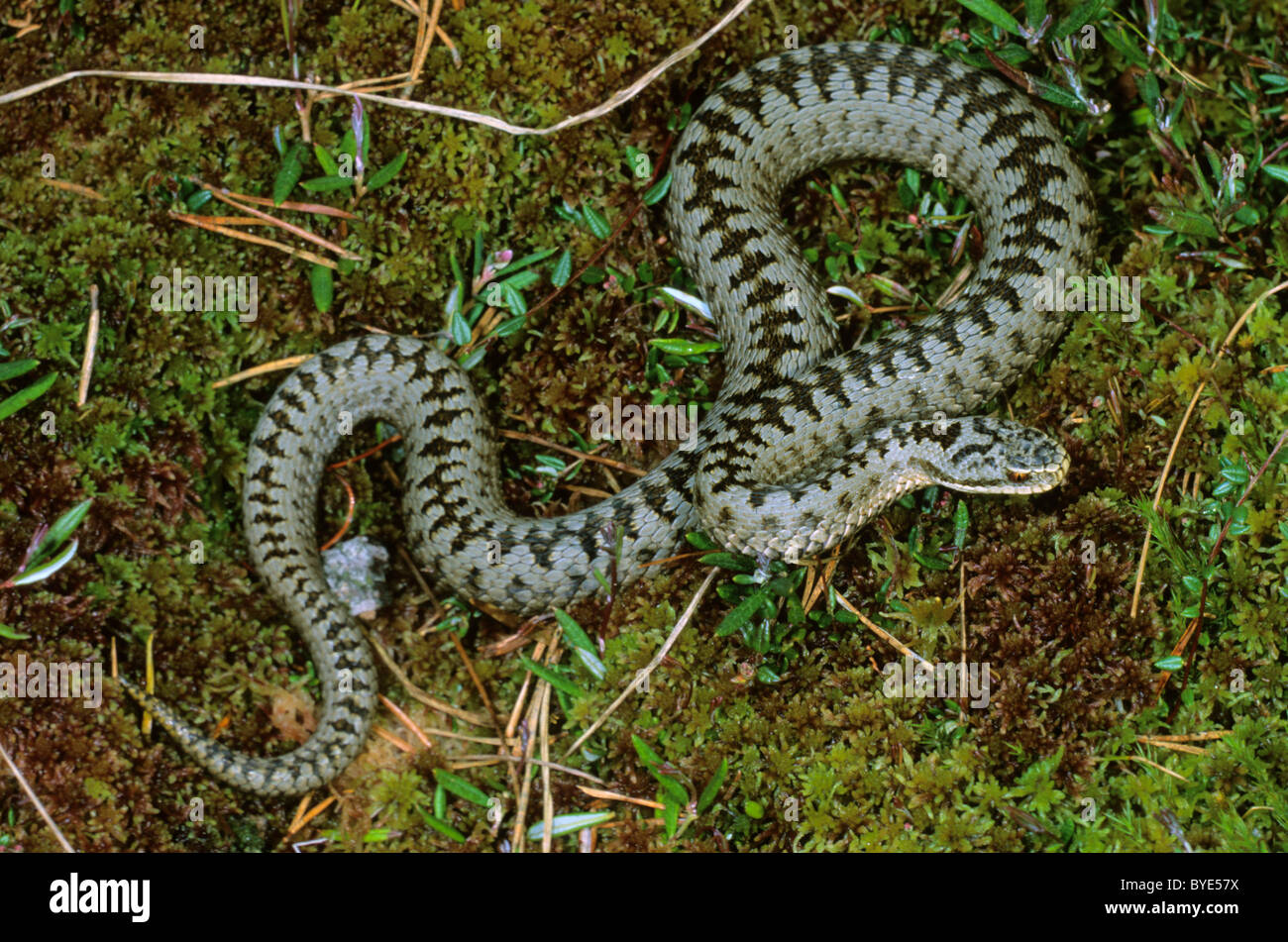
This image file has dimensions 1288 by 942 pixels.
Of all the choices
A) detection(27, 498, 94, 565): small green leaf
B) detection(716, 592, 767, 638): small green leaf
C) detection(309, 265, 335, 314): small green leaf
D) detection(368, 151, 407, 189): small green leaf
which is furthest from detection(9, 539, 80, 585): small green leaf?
detection(716, 592, 767, 638): small green leaf

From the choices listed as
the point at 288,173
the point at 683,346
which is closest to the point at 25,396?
the point at 288,173

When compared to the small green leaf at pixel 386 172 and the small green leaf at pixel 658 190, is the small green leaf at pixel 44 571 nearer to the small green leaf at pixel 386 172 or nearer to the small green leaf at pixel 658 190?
the small green leaf at pixel 386 172

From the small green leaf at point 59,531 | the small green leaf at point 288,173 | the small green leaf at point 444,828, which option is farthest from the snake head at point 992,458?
the small green leaf at point 59,531

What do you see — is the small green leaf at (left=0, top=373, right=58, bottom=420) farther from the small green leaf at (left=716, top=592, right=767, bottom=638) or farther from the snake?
the small green leaf at (left=716, top=592, right=767, bottom=638)

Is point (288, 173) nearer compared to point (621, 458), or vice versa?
point (288, 173)

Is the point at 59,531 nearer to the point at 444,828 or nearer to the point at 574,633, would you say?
the point at 444,828

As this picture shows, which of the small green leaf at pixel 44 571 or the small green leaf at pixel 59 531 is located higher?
the small green leaf at pixel 59 531
